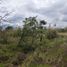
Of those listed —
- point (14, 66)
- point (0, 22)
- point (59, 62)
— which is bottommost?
point (14, 66)

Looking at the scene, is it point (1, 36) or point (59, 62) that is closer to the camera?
point (59, 62)

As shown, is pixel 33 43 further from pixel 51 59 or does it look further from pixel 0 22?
pixel 51 59

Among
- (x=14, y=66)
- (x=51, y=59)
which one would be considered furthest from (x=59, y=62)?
(x=14, y=66)

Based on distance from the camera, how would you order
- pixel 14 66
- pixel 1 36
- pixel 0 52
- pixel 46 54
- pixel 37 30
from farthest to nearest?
1. pixel 1 36
2. pixel 37 30
3. pixel 0 52
4. pixel 14 66
5. pixel 46 54

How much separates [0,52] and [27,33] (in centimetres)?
373

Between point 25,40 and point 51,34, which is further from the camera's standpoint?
point 51,34

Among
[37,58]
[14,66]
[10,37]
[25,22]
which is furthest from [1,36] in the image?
[37,58]

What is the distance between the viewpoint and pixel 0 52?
25.3 meters

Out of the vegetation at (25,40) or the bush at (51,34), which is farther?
the bush at (51,34)

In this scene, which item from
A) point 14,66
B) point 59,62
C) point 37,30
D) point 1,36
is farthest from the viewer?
point 1,36

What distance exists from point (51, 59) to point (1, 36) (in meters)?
19.6

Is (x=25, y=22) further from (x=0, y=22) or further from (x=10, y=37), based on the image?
(x=0, y=22)

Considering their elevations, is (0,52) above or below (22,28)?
below

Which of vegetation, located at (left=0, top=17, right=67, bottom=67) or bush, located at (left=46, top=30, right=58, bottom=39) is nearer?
vegetation, located at (left=0, top=17, right=67, bottom=67)
